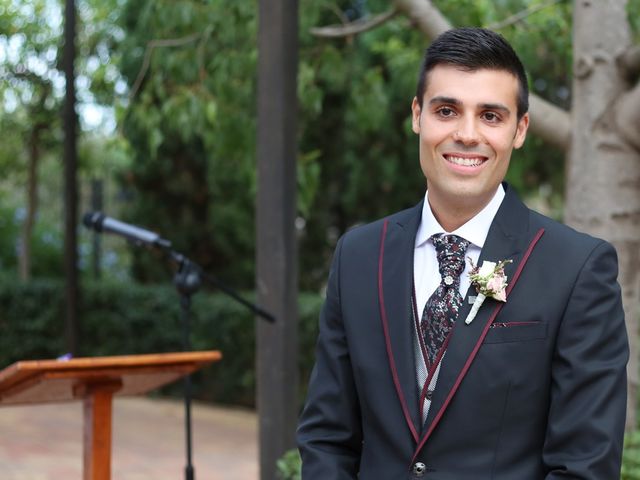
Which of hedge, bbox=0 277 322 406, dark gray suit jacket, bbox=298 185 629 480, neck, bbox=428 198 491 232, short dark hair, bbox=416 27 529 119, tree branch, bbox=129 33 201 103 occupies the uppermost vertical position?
tree branch, bbox=129 33 201 103

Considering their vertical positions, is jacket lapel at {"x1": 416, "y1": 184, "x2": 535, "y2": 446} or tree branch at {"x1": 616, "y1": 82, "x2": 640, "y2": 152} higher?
tree branch at {"x1": 616, "y1": 82, "x2": 640, "y2": 152}

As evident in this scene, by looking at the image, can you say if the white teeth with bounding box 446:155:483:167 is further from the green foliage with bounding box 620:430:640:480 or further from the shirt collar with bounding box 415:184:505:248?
the green foliage with bounding box 620:430:640:480

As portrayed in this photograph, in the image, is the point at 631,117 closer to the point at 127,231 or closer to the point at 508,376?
the point at 127,231

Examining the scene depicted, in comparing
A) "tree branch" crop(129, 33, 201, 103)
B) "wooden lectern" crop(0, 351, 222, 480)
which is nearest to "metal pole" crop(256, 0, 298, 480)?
"tree branch" crop(129, 33, 201, 103)

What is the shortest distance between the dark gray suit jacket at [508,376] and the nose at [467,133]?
19 cm

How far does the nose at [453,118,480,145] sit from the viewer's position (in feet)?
7.38

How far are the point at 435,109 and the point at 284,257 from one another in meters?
3.20

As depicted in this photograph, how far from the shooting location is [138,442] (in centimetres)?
1005

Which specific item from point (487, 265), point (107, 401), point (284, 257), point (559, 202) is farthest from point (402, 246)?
point (559, 202)

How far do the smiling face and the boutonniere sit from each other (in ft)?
0.52

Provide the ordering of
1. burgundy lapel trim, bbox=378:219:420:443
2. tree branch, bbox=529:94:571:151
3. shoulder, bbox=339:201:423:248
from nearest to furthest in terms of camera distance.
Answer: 1. burgundy lapel trim, bbox=378:219:420:443
2. shoulder, bbox=339:201:423:248
3. tree branch, bbox=529:94:571:151

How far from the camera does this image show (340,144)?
13.6m

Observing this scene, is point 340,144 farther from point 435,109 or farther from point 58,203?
point 435,109

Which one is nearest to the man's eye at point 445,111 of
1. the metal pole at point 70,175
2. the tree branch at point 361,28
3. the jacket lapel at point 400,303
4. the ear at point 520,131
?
the ear at point 520,131
